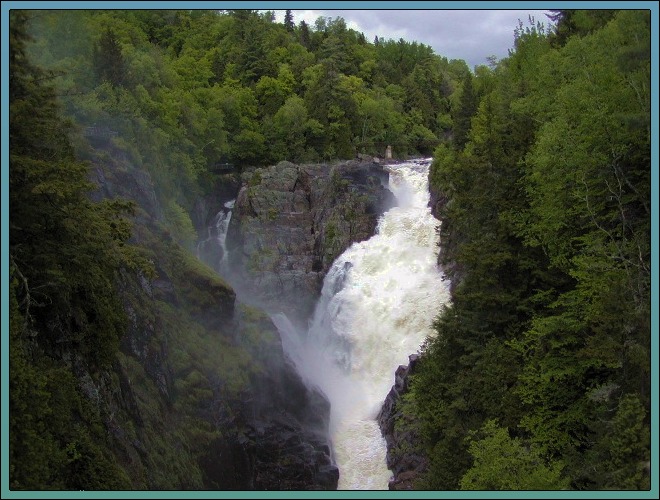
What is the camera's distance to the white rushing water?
2883cm

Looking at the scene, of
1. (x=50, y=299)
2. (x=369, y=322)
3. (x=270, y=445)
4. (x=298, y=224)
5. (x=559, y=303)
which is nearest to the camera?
(x=50, y=299)

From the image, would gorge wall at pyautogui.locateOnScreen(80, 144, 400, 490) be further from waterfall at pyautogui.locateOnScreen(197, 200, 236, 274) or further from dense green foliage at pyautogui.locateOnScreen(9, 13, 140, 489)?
waterfall at pyautogui.locateOnScreen(197, 200, 236, 274)

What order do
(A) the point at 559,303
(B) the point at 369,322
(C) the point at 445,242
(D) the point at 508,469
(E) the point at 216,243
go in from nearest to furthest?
(D) the point at 508,469 < (A) the point at 559,303 < (B) the point at 369,322 < (C) the point at 445,242 < (E) the point at 216,243

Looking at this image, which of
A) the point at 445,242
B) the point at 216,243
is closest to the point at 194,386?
the point at 445,242

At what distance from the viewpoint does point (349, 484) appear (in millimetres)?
24312

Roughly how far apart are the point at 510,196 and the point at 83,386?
13.9 meters

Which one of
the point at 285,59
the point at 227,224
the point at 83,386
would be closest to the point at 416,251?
the point at 227,224

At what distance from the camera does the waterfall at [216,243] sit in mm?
39406

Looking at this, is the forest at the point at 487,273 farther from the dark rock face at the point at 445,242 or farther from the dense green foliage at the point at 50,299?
the dark rock face at the point at 445,242

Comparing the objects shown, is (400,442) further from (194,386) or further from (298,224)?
(298,224)

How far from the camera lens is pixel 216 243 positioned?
40.6 meters

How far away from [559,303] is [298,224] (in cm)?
2423

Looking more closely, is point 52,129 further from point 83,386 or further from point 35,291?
point 83,386

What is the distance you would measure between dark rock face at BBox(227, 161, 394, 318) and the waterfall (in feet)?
2.31
